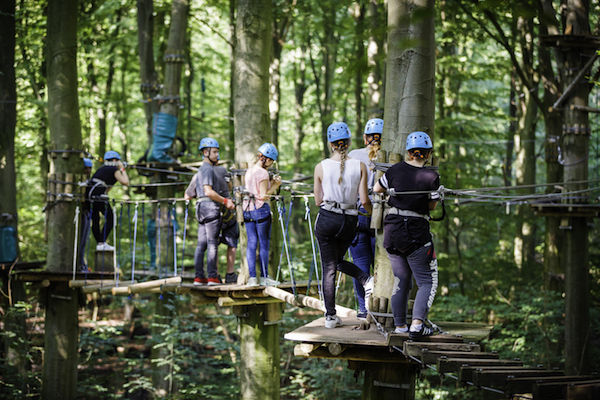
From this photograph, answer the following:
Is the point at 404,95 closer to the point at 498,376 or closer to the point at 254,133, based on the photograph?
the point at 498,376

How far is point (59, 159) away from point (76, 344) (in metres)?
2.67

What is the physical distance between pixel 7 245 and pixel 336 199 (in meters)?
7.23

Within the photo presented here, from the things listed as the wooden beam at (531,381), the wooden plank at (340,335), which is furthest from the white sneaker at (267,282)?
the wooden beam at (531,381)

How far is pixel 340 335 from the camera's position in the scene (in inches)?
170

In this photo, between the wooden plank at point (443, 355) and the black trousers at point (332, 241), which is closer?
the wooden plank at point (443, 355)

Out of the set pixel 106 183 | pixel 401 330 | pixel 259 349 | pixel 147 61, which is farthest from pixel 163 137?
pixel 401 330

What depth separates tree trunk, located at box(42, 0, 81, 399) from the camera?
360 inches

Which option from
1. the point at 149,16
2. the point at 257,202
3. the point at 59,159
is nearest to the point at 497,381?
the point at 257,202

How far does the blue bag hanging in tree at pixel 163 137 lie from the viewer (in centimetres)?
1070

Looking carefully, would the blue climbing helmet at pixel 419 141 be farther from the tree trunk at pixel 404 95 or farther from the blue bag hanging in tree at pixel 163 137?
the blue bag hanging in tree at pixel 163 137

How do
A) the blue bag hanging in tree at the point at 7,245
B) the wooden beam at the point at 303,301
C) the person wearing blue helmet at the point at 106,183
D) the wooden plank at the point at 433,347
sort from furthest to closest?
the blue bag hanging in tree at the point at 7,245 → the person wearing blue helmet at the point at 106,183 → the wooden beam at the point at 303,301 → the wooden plank at the point at 433,347

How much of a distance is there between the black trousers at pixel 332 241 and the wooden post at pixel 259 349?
8.88 feet

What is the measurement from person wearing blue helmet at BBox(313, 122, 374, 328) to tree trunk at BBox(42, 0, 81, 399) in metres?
5.58

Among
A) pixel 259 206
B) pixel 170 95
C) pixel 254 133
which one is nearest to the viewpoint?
pixel 259 206
